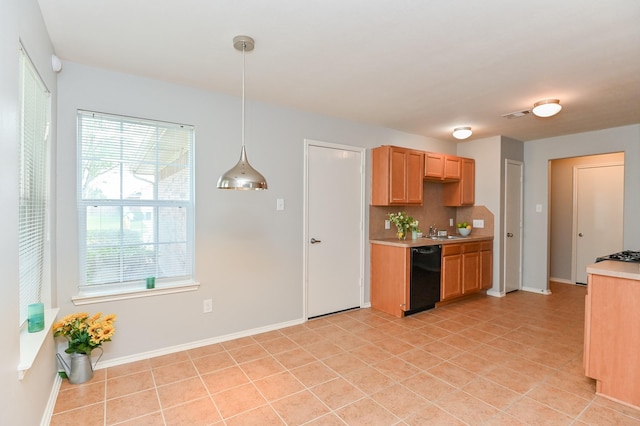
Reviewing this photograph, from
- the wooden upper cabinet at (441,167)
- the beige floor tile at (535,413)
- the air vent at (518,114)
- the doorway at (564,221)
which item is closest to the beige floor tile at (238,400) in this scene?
the beige floor tile at (535,413)

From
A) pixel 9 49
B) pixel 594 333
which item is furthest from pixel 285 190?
pixel 594 333

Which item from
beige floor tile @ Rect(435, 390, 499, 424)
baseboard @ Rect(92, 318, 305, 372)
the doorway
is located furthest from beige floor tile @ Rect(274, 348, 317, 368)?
the doorway

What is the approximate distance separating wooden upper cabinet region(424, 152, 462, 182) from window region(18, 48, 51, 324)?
4.12 meters

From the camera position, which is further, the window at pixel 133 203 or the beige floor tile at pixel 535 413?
the window at pixel 133 203

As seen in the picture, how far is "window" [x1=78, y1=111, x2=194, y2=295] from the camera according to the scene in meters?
2.69

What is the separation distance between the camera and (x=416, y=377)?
2592 mm

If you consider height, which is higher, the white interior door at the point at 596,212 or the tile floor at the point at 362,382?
the white interior door at the point at 596,212

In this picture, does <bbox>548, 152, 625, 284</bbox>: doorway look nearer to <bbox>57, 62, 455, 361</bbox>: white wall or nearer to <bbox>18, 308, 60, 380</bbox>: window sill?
<bbox>57, 62, 455, 361</bbox>: white wall

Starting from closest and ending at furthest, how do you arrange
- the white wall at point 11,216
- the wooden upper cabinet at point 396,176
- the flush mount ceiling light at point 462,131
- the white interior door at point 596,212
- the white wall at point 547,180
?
1. the white wall at point 11,216
2. the wooden upper cabinet at point 396,176
3. the white wall at point 547,180
4. the flush mount ceiling light at point 462,131
5. the white interior door at point 596,212

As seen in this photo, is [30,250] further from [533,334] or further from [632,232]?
[632,232]

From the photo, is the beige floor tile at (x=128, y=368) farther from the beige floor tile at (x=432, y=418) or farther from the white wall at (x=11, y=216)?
the beige floor tile at (x=432, y=418)

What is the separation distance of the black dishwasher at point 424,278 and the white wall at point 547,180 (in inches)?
83.5

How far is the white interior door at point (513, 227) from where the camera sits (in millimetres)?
5141

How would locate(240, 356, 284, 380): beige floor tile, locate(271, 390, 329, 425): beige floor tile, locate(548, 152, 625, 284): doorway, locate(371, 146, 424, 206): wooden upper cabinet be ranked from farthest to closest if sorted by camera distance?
locate(548, 152, 625, 284): doorway
locate(371, 146, 424, 206): wooden upper cabinet
locate(240, 356, 284, 380): beige floor tile
locate(271, 390, 329, 425): beige floor tile
